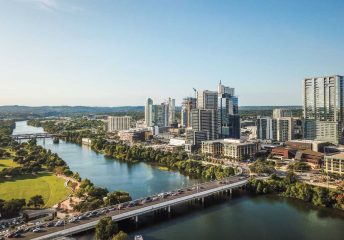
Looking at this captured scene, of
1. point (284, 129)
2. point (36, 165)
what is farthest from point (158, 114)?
point (36, 165)

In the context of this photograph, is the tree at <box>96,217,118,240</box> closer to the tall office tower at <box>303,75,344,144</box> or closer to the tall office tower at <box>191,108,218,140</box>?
the tall office tower at <box>191,108,218,140</box>

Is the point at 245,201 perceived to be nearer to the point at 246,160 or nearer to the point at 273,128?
the point at 246,160

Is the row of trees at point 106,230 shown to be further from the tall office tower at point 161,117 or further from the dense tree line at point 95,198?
the tall office tower at point 161,117

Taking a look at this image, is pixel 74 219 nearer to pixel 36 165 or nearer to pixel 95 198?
pixel 95 198

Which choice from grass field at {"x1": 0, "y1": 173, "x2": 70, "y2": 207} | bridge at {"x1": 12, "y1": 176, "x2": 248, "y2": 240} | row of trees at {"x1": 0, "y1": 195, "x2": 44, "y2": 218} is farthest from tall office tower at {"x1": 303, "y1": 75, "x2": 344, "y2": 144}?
row of trees at {"x1": 0, "y1": 195, "x2": 44, "y2": 218}

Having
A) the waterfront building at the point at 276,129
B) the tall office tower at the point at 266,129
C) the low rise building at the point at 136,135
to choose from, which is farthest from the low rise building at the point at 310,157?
the low rise building at the point at 136,135

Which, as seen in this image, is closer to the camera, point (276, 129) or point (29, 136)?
point (276, 129)
